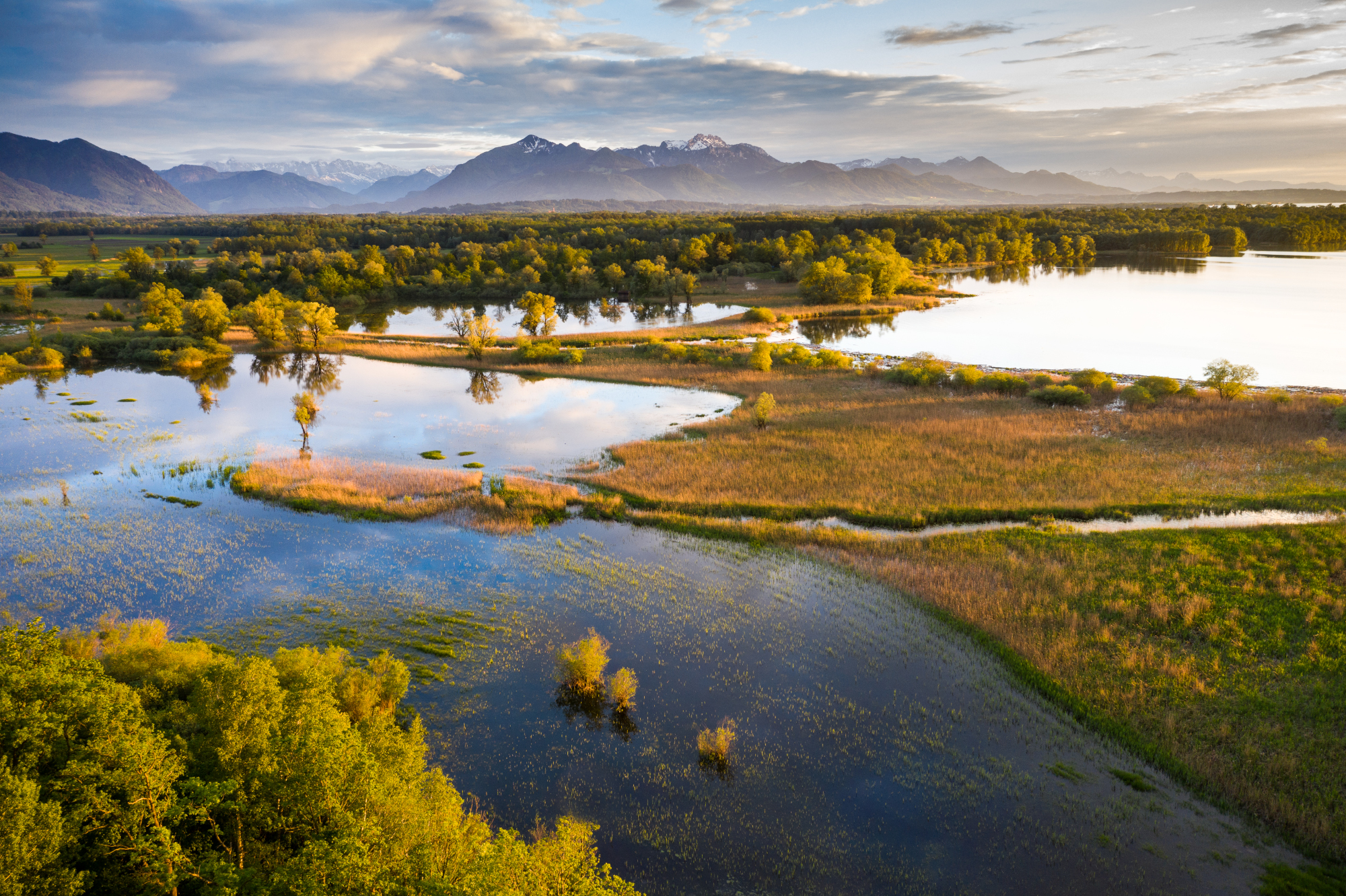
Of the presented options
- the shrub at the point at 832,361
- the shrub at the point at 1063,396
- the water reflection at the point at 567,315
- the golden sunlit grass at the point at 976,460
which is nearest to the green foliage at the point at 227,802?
the golden sunlit grass at the point at 976,460

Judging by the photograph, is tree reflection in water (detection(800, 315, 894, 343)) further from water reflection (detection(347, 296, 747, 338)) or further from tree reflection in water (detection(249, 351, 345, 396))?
tree reflection in water (detection(249, 351, 345, 396))

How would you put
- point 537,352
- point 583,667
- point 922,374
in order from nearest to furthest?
point 583,667 < point 922,374 < point 537,352

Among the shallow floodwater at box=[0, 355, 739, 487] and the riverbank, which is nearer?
the riverbank

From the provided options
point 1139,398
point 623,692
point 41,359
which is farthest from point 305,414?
point 1139,398

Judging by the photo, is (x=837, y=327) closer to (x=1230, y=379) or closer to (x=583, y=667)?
(x=1230, y=379)

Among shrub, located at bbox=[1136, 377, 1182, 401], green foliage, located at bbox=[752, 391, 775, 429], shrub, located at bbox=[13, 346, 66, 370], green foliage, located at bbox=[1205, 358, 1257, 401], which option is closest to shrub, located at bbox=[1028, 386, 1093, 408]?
shrub, located at bbox=[1136, 377, 1182, 401]

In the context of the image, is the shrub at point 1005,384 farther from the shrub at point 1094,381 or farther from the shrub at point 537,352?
the shrub at point 537,352

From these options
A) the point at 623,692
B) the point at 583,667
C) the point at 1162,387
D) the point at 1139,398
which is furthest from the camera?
the point at 1162,387

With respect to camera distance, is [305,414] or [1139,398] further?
[1139,398]
